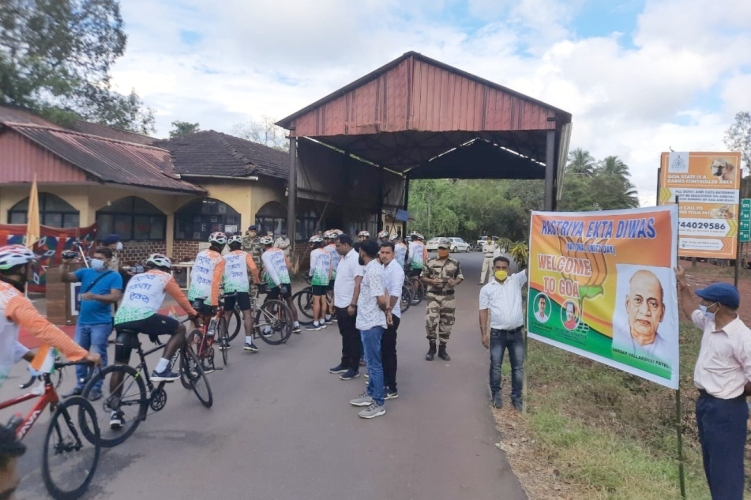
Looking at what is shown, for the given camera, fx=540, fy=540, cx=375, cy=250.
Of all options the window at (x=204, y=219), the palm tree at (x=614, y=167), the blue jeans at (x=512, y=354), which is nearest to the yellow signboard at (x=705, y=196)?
the blue jeans at (x=512, y=354)

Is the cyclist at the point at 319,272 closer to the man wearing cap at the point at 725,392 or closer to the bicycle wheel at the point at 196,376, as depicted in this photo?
the bicycle wheel at the point at 196,376

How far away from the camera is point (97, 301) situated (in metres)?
5.61

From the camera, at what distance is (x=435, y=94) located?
15.5m

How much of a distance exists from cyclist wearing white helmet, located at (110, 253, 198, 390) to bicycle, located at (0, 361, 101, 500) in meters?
0.78

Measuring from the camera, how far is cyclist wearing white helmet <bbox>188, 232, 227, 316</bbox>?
6902 mm

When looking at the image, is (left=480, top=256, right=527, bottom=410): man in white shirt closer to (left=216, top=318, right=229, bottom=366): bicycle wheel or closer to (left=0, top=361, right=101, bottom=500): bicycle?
(left=216, top=318, right=229, bottom=366): bicycle wheel

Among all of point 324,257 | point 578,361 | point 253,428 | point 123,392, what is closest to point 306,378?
point 253,428

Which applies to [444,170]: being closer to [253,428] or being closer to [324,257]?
[324,257]

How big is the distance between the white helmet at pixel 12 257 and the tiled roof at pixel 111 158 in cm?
1029

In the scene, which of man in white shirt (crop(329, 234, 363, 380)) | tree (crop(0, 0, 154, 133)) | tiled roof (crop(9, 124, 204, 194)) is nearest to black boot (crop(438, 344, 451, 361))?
man in white shirt (crop(329, 234, 363, 380))

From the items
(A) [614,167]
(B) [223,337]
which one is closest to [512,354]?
(B) [223,337]

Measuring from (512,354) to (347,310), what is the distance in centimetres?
235

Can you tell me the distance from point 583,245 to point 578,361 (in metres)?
3.84

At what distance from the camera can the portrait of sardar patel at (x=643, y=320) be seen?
4.38 m
